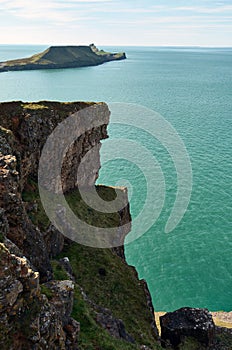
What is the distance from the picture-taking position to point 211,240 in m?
75.4

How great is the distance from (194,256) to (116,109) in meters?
120

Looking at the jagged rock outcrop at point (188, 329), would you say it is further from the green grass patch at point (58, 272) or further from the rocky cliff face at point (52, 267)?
the green grass patch at point (58, 272)

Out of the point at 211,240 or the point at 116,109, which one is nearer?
the point at 211,240

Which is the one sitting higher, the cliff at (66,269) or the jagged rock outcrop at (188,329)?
the cliff at (66,269)

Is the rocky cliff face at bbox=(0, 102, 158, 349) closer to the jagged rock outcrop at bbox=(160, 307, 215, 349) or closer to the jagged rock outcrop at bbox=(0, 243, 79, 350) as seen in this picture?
the jagged rock outcrop at bbox=(0, 243, 79, 350)

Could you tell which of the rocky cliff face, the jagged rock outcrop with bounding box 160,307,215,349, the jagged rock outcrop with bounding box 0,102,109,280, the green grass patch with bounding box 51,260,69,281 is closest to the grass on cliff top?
the rocky cliff face

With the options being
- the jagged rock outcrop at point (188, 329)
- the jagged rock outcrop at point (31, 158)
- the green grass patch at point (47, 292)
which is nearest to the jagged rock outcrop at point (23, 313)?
the green grass patch at point (47, 292)

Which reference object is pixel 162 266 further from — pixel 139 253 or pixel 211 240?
pixel 211 240

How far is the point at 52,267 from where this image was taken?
39.6 meters

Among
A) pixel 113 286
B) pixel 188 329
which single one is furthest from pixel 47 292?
pixel 188 329

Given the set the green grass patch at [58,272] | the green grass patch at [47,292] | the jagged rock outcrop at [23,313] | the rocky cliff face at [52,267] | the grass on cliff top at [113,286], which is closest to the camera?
the jagged rock outcrop at [23,313]

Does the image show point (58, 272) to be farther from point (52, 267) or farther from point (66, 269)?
point (66, 269)

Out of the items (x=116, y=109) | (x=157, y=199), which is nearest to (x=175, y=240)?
(x=157, y=199)

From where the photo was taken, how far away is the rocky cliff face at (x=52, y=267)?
21500 mm
